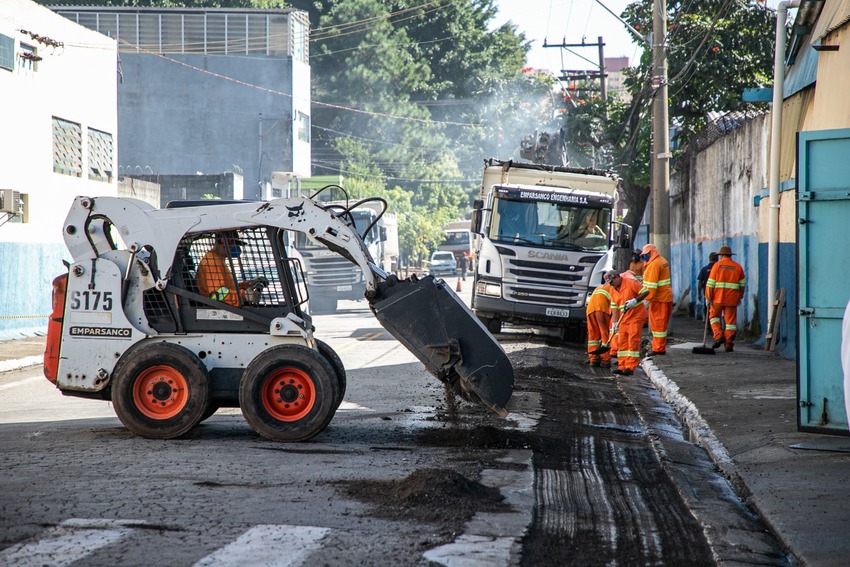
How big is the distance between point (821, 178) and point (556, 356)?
9261 mm

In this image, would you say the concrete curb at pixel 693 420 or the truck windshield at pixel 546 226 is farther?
the truck windshield at pixel 546 226

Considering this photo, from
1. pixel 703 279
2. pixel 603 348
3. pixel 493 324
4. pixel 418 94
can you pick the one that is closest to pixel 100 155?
pixel 493 324

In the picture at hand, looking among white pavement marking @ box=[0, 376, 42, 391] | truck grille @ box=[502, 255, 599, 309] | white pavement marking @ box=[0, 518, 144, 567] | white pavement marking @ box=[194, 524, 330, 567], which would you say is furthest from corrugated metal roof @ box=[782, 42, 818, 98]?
white pavement marking @ box=[0, 518, 144, 567]

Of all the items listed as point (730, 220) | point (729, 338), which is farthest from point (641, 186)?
point (729, 338)

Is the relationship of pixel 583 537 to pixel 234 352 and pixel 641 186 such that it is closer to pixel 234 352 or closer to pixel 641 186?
pixel 234 352

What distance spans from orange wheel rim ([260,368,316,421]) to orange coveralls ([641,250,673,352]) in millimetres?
7915

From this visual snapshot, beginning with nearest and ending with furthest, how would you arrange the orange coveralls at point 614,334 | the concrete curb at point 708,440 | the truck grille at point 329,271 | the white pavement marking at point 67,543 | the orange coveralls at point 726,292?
the white pavement marking at point 67,543, the concrete curb at point 708,440, the orange coveralls at point 614,334, the orange coveralls at point 726,292, the truck grille at point 329,271

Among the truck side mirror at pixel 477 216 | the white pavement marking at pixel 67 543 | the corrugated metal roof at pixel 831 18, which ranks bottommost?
the white pavement marking at pixel 67 543

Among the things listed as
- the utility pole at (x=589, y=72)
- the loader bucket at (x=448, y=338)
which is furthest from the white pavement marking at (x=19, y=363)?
the utility pole at (x=589, y=72)

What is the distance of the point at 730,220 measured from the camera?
22641mm

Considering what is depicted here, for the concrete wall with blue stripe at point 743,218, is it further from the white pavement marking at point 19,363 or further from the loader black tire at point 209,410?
the white pavement marking at point 19,363

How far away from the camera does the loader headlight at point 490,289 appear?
19.5 metres

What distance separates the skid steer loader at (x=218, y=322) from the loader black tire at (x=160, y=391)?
0.01 metres

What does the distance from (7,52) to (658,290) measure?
13932 mm
